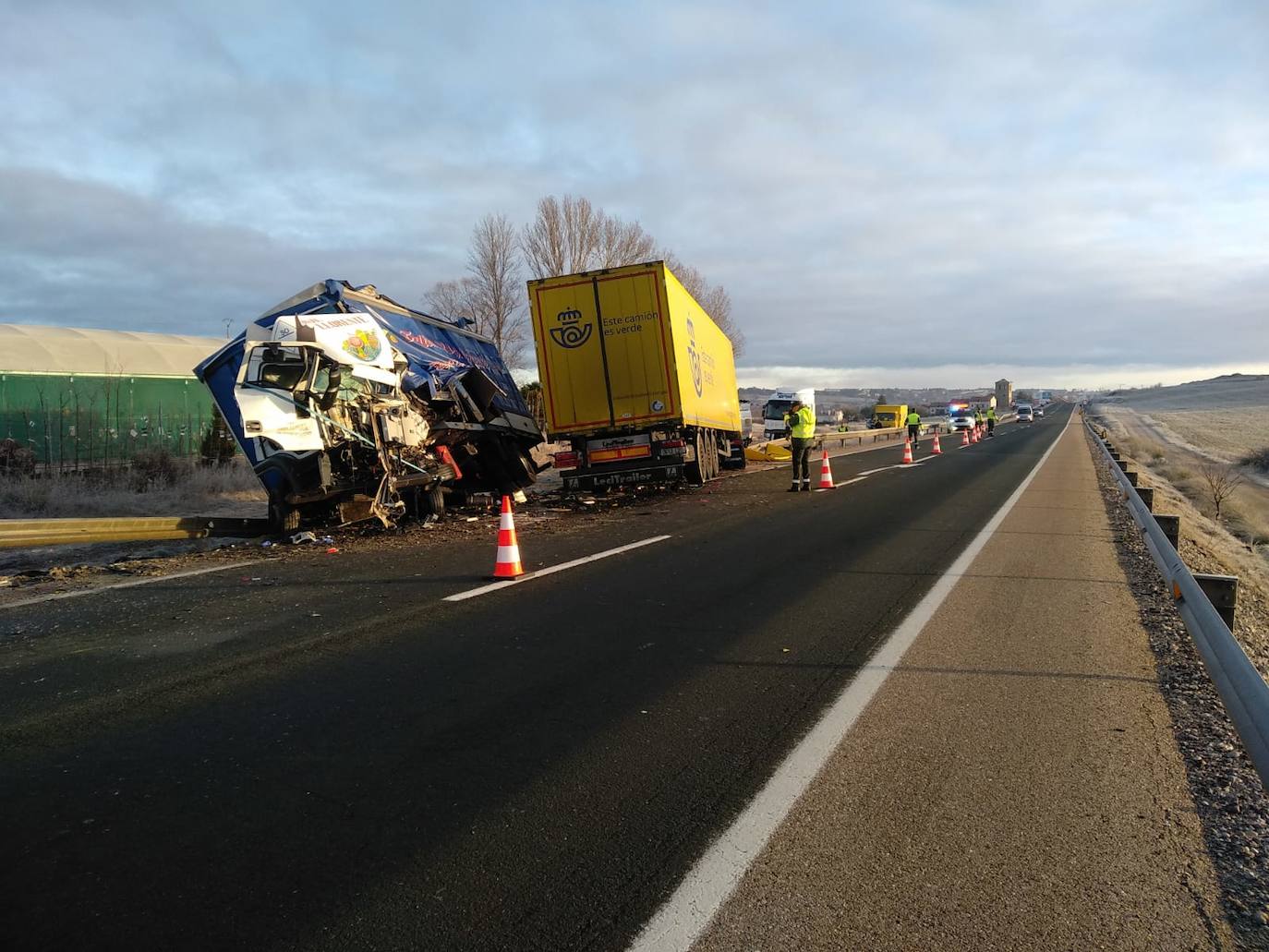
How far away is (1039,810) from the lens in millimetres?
3332

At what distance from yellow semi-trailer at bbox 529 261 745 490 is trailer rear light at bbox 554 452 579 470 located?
0.02 meters

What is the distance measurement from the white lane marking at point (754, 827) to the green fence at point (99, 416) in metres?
16.5

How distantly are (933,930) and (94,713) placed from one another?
417 cm

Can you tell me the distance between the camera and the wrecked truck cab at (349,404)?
9.29 meters

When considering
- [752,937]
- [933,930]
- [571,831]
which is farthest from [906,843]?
[571,831]

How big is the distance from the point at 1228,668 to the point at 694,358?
45.5 ft

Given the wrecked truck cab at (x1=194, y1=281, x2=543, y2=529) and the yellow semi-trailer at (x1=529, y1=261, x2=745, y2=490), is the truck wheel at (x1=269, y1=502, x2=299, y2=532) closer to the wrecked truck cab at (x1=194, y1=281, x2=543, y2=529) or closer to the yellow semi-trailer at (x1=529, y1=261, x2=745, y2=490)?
the wrecked truck cab at (x1=194, y1=281, x2=543, y2=529)

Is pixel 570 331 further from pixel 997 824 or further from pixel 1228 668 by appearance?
pixel 997 824

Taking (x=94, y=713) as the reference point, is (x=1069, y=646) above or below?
below

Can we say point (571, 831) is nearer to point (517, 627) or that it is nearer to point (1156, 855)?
point (1156, 855)

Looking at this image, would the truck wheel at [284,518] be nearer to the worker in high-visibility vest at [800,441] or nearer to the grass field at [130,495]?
the grass field at [130,495]

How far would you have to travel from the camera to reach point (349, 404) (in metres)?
10.2

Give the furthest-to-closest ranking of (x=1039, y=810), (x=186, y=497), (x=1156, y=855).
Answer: (x=186, y=497) → (x=1039, y=810) → (x=1156, y=855)

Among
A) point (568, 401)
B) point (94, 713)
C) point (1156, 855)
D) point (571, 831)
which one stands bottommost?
point (1156, 855)
